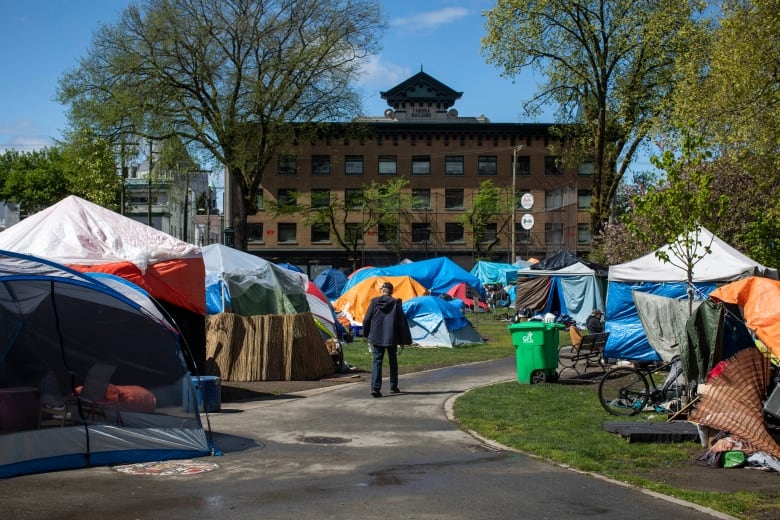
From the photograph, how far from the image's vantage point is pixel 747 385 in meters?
10.2

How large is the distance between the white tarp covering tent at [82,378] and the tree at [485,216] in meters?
52.1

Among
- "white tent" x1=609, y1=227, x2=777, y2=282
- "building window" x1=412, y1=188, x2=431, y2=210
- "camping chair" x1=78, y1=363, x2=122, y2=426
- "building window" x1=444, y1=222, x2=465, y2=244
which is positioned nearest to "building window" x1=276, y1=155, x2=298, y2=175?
"building window" x1=412, y1=188, x2=431, y2=210

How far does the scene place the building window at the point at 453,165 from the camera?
6625cm

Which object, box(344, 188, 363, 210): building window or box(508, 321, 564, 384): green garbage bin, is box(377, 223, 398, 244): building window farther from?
box(508, 321, 564, 384): green garbage bin

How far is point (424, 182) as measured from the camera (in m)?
66.1

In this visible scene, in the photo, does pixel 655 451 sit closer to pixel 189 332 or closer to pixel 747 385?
pixel 747 385

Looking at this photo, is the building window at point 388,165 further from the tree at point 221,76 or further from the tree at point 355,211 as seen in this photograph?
the tree at point 221,76

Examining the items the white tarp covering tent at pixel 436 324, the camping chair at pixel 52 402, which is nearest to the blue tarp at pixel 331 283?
the white tarp covering tent at pixel 436 324

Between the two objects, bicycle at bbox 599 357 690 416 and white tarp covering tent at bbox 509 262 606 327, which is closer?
bicycle at bbox 599 357 690 416

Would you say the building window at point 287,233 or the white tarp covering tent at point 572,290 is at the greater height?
the building window at point 287,233

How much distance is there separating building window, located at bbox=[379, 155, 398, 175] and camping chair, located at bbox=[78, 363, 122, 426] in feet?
184

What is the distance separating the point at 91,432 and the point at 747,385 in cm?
727

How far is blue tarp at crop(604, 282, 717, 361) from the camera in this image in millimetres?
20578

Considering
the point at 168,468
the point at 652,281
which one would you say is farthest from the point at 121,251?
the point at 652,281
